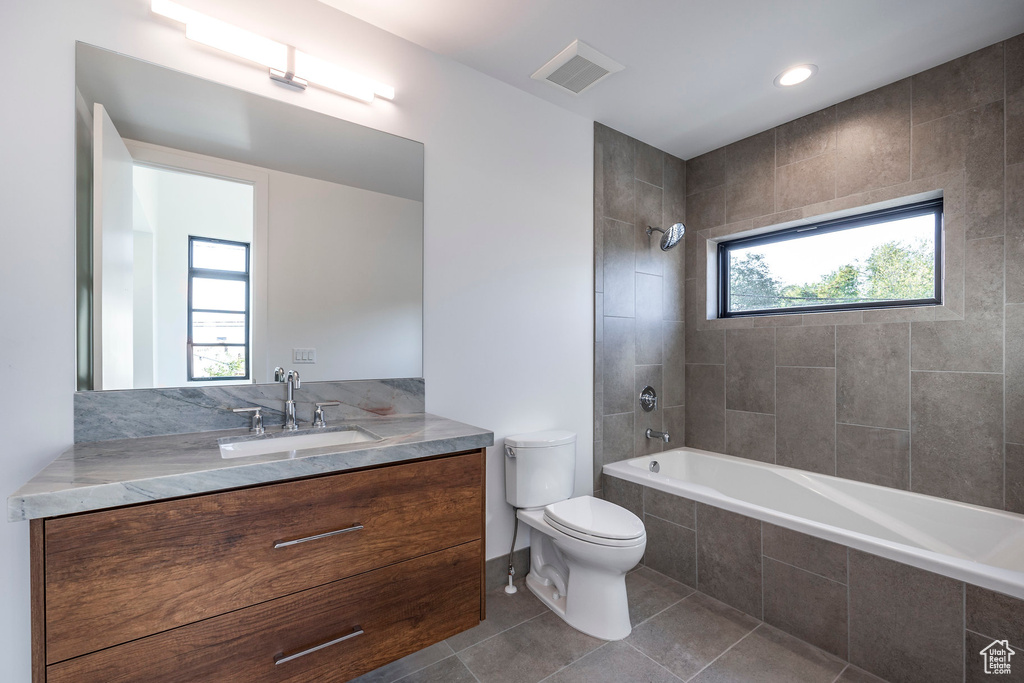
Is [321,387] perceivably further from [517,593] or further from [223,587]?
[517,593]

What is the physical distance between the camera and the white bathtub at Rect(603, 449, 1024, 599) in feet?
5.15

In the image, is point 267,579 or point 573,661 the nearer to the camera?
point 267,579

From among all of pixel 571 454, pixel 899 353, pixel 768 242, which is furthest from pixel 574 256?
pixel 899 353

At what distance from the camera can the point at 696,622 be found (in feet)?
6.49

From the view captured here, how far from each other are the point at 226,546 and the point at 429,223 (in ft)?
4.69

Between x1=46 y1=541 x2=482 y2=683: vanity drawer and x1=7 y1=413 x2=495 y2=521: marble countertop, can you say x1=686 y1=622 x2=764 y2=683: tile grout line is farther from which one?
x1=7 y1=413 x2=495 y2=521: marble countertop

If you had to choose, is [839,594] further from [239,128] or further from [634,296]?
[239,128]

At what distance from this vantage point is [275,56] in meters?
1.64

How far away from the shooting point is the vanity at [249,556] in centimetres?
93

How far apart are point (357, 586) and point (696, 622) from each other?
1.54 meters

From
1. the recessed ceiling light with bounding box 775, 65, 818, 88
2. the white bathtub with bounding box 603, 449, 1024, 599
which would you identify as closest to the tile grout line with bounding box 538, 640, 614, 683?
the white bathtub with bounding box 603, 449, 1024, 599

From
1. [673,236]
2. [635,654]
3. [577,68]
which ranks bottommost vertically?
[635,654]

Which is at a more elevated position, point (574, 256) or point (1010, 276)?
point (574, 256)

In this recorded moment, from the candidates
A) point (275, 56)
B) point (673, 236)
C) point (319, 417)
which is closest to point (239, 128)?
point (275, 56)
